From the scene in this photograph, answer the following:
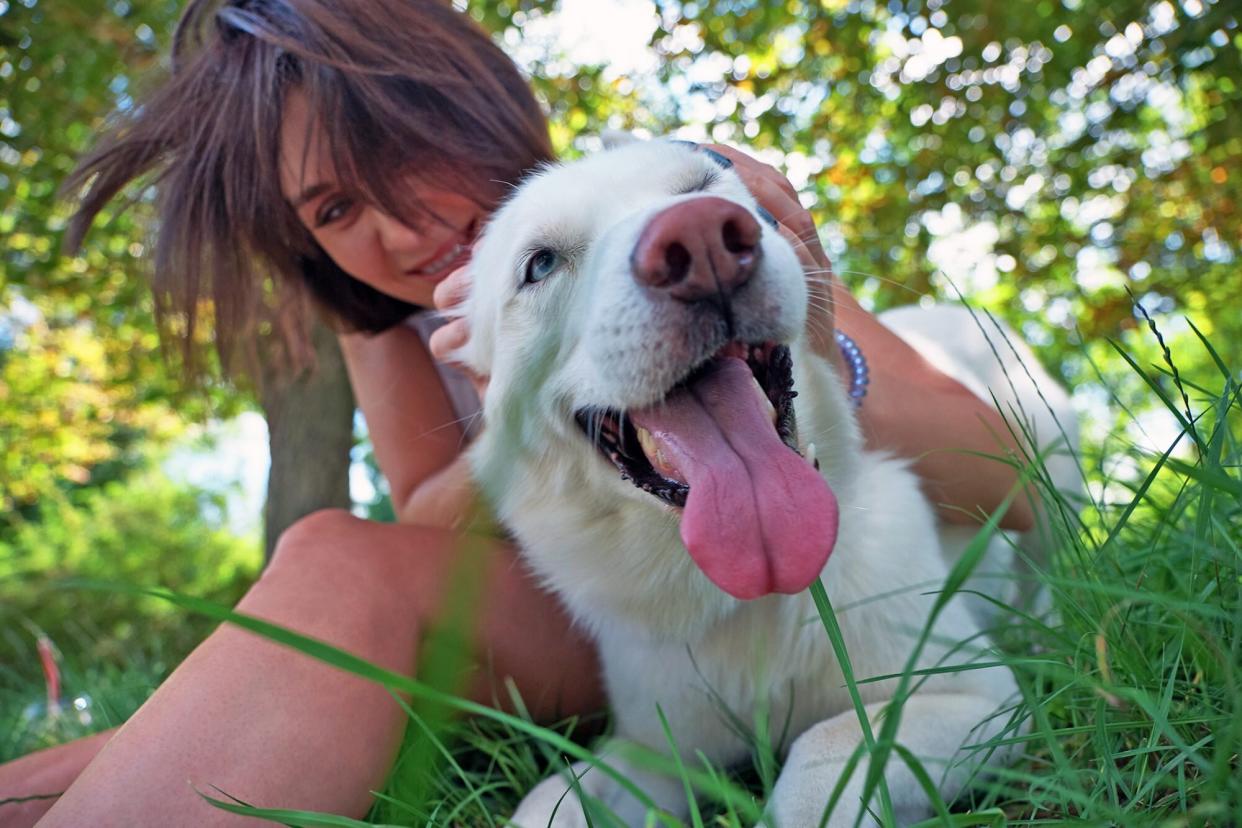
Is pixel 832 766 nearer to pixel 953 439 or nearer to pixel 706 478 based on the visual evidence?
pixel 706 478

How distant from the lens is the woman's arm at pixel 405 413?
2.74 m

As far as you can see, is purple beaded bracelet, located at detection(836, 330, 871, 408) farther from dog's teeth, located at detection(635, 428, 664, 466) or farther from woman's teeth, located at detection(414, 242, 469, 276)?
woman's teeth, located at detection(414, 242, 469, 276)

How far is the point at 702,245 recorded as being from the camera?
4.62 feet

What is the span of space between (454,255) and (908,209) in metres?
3.24

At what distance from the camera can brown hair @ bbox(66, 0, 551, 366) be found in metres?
2.32

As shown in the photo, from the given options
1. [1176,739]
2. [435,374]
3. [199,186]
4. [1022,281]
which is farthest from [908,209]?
[1176,739]

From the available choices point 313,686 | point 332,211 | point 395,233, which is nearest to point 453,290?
point 395,233

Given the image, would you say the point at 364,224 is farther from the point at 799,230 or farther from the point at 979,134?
the point at 979,134

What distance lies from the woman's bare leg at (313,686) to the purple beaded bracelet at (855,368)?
0.90 metres

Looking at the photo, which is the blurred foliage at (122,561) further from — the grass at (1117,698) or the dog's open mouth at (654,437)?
the grass at (1117,698)

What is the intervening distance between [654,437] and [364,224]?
1300 millimetres

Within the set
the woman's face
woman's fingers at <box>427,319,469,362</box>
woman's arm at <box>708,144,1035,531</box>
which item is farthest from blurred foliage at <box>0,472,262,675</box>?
woman's arm at <box>708,144,1035,531</box>

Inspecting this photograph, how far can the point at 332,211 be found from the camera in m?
2.47

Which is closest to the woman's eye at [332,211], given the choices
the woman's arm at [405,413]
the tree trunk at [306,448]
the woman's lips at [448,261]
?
the woman's lips at [448,261]
